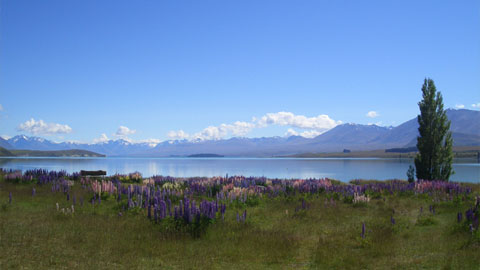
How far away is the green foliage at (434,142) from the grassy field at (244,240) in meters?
14.9

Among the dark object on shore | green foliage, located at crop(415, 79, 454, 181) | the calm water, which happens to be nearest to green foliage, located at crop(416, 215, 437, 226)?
green foliage, located at crop(415, 79, 454, 181)

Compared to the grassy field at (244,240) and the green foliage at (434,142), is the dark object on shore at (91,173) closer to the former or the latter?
the grassy field at (244,240)

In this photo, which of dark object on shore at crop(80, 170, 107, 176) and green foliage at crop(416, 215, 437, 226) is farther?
dark object on shore at crop(80, 170, 107, 176)

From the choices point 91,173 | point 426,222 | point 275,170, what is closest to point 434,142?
point 426,222

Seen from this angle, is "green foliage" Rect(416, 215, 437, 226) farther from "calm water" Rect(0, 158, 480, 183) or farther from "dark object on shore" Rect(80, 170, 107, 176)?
"calm water" Rect(0, 158, 480, 183)

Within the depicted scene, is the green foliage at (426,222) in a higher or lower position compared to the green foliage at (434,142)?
lower

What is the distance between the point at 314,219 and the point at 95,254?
8538mm

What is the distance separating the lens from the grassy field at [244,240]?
30.3ft

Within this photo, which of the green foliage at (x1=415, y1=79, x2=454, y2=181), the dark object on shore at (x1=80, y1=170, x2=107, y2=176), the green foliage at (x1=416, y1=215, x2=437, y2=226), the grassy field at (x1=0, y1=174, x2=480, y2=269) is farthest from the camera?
the green foliage at (x1=415, y1=79, x2=454, y2=181)

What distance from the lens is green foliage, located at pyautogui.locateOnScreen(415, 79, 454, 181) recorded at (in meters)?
30.1

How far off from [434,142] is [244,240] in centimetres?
2536

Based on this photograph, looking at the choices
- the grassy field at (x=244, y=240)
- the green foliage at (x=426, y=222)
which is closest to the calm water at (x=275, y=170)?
the green foliage at (x=426, y=222)

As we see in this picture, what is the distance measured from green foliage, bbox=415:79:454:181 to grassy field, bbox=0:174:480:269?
48.8 feet

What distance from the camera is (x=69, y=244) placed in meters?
10.4
